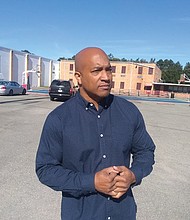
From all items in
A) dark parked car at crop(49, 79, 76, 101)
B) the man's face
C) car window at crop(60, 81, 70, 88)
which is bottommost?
dark parked car at crop(49, 79, 76, 101)

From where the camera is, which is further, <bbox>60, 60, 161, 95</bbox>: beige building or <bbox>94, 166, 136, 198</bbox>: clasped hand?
<bbox>60, 60, 161, 95</bbox>: beige building

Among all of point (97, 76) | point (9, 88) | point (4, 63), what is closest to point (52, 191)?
point (97, 76)

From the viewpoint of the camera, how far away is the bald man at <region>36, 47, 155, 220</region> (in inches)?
62.1

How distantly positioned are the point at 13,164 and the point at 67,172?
395cm

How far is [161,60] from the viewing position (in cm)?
18575

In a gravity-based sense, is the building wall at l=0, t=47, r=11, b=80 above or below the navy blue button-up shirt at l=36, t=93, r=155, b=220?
above

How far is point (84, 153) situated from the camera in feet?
5.20

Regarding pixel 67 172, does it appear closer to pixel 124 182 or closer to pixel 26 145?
pixel 124 182

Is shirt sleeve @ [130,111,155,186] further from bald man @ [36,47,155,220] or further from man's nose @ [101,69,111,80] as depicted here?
man's nose @ [101,69,111,80]

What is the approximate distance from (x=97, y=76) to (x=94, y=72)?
33 millimetres

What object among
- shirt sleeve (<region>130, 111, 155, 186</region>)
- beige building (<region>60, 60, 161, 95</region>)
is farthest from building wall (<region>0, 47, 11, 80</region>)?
shirt sleeve (<region>130, 111, 155, 186</region>)

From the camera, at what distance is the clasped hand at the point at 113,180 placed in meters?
1.42

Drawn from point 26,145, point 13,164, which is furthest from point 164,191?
point 26,145

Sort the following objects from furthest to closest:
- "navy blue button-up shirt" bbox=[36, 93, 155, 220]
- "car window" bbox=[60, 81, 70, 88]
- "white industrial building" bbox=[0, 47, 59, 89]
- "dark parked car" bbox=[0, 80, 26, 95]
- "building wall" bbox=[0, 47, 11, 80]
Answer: "white industrial building" bbox=[0, 47, 59, 89]
"building wall" bbox=[0, 47, 11, 80]
"dark parked car" bbox=[0, 80, 26, 95]
"car window" bbox=[60, 81, 70, 88]
"navy blue button-up shirt" bbox=[36, 93, 155, 220]
